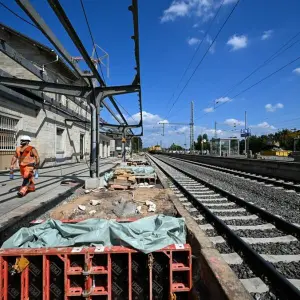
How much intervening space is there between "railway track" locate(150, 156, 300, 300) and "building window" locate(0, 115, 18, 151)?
1109 centimetres

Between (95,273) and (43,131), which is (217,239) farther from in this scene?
(43,131)

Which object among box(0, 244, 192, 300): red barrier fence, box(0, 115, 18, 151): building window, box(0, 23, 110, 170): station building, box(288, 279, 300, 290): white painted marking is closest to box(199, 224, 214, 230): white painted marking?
box(288, 279, 300, 290): white painted marking

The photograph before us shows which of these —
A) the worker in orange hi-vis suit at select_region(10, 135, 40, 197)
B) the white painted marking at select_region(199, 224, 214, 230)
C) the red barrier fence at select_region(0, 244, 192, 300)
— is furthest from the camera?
the worker in orange hi-vis suit at select_region(10, 135, 40, 197)

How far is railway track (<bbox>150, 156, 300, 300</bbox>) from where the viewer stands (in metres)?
3.49

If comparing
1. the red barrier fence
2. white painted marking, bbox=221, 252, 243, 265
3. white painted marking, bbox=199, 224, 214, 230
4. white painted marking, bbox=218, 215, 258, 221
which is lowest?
white painted marking, bbox=199, 224, 214, 230

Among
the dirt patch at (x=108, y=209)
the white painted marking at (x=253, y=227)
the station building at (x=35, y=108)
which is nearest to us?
the white painted marking at (x=253, y=227)

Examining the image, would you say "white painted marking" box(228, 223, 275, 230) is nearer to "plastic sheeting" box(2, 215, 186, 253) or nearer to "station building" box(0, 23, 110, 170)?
"plastic sheeting" box(2, 215, 186, 253)

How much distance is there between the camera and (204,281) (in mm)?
3570

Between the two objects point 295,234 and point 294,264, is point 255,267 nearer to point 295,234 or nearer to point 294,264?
point 294,264

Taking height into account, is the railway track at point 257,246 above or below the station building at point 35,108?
below

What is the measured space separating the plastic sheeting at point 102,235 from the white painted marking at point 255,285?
100 cm

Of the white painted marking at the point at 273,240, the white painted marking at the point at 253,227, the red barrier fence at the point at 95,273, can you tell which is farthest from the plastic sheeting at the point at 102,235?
the white painted marking at the point at 253,227

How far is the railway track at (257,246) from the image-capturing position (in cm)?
349

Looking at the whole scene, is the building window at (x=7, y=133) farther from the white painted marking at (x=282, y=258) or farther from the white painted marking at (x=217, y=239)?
the white painted marking at (x=282, y=258)
